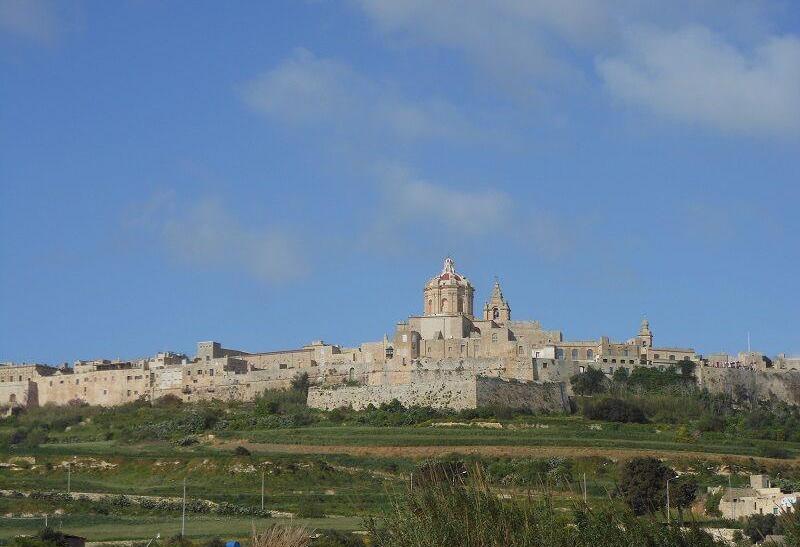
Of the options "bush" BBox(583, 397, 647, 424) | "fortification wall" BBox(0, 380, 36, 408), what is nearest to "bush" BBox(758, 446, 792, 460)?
"bush" BBox(583, 397, 647, 424)

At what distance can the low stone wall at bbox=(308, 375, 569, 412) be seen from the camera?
63969mm

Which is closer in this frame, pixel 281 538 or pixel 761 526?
pixel 281 538

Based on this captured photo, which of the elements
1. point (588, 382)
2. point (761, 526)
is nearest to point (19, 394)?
point (588, 382)

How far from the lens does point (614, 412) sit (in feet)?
204

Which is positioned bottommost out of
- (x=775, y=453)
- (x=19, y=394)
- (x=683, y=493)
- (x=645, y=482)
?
(x=683, y=493)

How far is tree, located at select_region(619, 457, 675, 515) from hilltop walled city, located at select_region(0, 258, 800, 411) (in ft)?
59.7

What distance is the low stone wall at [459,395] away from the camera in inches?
2518

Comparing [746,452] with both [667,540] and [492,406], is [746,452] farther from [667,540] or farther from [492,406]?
[667,540]

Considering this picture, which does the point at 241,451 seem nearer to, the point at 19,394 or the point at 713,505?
the point at 713,505

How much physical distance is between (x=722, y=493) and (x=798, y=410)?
23343mm

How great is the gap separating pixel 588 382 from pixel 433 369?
6.71 metres

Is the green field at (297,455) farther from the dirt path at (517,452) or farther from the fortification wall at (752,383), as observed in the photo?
the fortification wall at (752,383)

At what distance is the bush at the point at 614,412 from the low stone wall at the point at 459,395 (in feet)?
8.54

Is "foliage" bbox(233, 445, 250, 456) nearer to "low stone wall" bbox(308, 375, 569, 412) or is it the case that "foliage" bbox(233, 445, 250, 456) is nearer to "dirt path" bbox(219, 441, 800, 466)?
"dirt path" bbox(219, 441, 800, 466)
